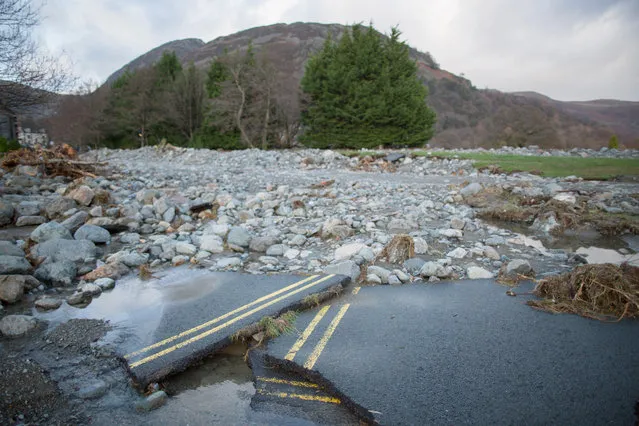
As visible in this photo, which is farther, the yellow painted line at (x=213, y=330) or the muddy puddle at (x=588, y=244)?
the muddy puddle at (x=588, y=244)

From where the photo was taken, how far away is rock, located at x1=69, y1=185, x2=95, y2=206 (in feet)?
31.1

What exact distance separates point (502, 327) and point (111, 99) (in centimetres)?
4918

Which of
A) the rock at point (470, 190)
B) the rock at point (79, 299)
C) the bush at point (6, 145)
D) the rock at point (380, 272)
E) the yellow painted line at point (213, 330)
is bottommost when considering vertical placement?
the rock at point (79, 299)

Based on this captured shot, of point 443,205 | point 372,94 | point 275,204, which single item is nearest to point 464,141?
point 372,94

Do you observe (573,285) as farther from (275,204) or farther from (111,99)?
(111,99)

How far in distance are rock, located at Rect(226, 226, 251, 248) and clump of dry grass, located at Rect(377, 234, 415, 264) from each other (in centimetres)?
256

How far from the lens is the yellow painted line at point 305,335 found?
131 inches

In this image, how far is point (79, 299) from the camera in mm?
4691

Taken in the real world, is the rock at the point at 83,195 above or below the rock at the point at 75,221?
above

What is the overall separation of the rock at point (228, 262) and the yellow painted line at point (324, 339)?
232 cm

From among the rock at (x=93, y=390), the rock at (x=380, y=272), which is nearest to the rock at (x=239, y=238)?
the rock at (x=380, y=272)

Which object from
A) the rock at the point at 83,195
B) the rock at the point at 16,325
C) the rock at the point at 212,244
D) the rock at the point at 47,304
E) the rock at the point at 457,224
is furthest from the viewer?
the rock at the point at 83,195

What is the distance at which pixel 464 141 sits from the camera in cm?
3281

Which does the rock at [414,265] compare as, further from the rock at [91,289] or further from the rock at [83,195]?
the rock at [83,195]
